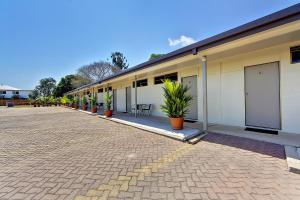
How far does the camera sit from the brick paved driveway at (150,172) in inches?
95.4

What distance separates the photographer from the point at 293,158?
10.9 feet

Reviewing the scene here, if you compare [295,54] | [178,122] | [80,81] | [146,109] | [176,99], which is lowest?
[178,122]

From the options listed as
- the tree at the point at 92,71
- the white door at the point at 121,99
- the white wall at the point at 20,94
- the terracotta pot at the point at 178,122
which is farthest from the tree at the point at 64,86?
the terracotta pot at the point at 178,122

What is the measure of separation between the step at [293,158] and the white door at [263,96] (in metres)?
1.98

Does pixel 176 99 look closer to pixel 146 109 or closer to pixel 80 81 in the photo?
pixel 146 109

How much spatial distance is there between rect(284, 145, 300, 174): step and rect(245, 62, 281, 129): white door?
1.98 meters

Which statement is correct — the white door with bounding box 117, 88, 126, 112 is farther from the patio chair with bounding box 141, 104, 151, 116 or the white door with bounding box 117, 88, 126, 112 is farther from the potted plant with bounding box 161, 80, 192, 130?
the potted plant with bounding box 161, 80, 192, 130

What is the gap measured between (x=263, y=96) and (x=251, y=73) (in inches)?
37.7

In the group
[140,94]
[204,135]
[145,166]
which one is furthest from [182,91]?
[140,94]

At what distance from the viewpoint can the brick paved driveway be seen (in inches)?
95.4

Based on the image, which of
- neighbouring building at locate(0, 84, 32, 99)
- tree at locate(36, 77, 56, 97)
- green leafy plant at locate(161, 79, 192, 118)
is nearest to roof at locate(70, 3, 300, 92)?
green leafy plant at locate(161, 79, 192, 118)

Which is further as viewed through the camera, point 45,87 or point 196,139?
point 45,87

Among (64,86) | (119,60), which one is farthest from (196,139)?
(64,86)

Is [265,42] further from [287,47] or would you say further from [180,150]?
[180,150]
